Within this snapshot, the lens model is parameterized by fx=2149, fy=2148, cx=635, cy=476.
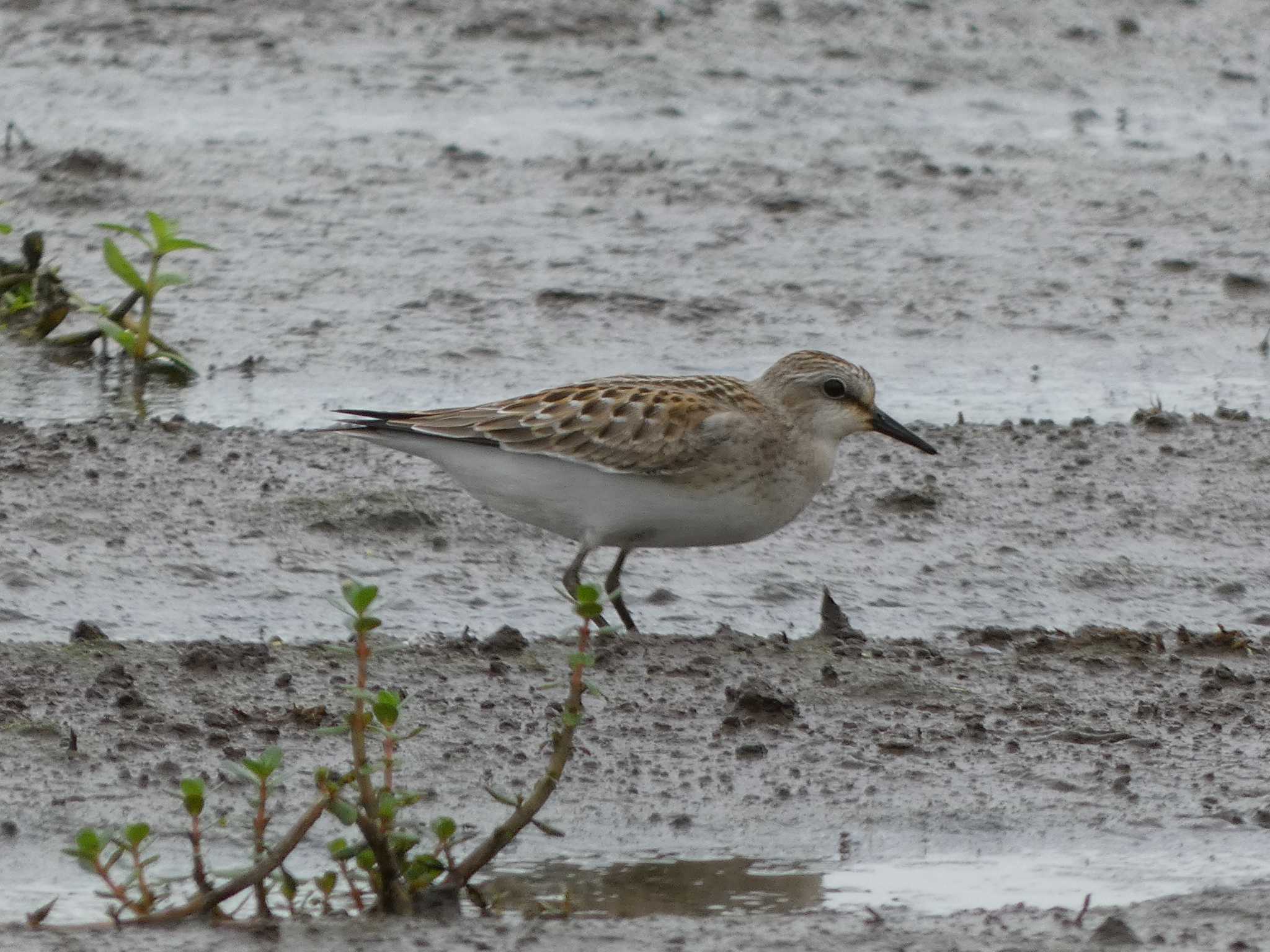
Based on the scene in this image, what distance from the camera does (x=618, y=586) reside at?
7504 millimetres

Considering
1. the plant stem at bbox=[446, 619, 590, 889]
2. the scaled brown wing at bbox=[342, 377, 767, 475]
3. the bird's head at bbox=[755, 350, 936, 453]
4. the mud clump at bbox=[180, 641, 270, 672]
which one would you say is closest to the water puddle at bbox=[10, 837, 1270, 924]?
the plant stem at bbox=[446, 619, 590, 889]

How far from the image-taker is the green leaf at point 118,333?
30.7 ft

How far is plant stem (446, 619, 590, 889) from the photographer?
443cm

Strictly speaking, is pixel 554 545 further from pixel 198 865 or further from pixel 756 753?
pixel 198 865

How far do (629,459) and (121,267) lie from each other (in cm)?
316

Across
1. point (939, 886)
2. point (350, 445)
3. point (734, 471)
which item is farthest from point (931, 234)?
point (939, 886)

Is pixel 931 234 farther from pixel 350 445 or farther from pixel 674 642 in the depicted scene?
pixel 674 642

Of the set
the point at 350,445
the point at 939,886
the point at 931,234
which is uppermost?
the point at 931,234

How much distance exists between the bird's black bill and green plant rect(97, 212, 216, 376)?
118 inches

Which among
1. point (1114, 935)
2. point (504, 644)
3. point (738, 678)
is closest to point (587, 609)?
point (1114, 935)

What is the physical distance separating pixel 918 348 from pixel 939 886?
5636 mm

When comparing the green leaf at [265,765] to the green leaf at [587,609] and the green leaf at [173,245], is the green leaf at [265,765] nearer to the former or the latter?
the green leaf at [587,609]

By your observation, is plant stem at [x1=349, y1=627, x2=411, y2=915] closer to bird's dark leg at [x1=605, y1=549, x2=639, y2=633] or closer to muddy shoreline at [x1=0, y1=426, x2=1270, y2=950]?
muddy shoreline at [x1=0, y1=426, x2=1270, y2=950]

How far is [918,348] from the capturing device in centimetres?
1050
